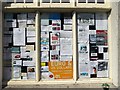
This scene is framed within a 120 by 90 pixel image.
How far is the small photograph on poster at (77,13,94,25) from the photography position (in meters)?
8.83

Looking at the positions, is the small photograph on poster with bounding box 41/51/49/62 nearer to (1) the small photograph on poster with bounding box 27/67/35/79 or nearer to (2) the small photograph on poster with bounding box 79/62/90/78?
(1) the small photograph on poster with bounding box 27/67/35/79

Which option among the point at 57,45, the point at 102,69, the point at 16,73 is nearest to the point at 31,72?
the point at 16,73

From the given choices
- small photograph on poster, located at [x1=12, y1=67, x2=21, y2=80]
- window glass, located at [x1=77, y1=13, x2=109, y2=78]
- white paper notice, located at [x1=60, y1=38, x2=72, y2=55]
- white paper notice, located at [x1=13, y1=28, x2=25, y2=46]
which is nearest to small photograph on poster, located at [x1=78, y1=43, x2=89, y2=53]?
window glass, located at [x1=77, y1=13, x2=109, y2=78]

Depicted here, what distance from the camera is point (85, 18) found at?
8.85 metres

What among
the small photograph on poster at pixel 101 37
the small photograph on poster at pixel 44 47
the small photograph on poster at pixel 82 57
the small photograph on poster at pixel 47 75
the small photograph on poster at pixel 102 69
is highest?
the small photograph on poster at pixel 101 37

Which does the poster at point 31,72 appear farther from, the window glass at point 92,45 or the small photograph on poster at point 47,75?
the window glass at point 92,45

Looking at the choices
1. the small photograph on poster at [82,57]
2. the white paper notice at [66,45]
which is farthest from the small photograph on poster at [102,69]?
the white paper notice at [66,45]

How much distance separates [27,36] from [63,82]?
1870 millimetres

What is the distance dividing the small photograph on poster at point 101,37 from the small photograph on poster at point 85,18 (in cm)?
40

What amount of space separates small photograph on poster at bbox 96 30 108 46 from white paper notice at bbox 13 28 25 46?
240 cm

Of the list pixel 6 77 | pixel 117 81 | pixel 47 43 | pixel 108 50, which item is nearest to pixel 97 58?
pixel 108 50

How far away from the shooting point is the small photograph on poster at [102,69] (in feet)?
29.2

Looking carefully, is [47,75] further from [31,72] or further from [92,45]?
[92,45]

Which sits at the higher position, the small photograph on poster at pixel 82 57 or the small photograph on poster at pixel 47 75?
the small photograph on poster at pixel 82 57
